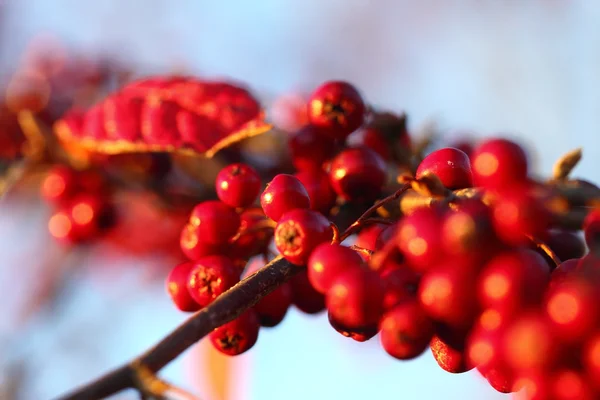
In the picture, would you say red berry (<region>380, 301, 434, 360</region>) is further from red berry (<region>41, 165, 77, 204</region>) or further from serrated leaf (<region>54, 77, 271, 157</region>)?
red berry (<region>41, 165, 77, 204</region>)

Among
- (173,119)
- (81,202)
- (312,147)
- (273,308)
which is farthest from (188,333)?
(81,202)

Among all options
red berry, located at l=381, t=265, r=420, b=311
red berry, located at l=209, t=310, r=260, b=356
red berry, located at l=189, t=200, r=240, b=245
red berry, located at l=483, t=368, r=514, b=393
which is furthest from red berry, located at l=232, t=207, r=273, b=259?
red berry, located at l=483, t=368, r=514, b=393

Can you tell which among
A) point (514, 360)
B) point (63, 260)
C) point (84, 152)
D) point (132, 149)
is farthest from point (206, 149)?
point (63, 260)

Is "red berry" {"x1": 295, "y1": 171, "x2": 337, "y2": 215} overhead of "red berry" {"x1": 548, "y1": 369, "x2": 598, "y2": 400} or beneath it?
beneath

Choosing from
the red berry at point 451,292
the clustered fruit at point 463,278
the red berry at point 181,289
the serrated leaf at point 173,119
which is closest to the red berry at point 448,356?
the clustered fruit at point 463,278

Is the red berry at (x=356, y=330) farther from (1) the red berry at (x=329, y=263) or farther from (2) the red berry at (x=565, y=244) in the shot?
(2) the red berry at (x=565, y=244)

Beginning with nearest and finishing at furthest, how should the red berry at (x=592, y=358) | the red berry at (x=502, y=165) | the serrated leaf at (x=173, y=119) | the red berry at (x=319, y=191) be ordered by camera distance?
the red berry at (x=592, y=358) → the red berry at (x=502, y=165) → the red berry at (x=319, y=191) → the serrated leaf at (x=173, y=119)

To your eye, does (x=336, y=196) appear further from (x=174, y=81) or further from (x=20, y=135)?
(x=20, y=135)
